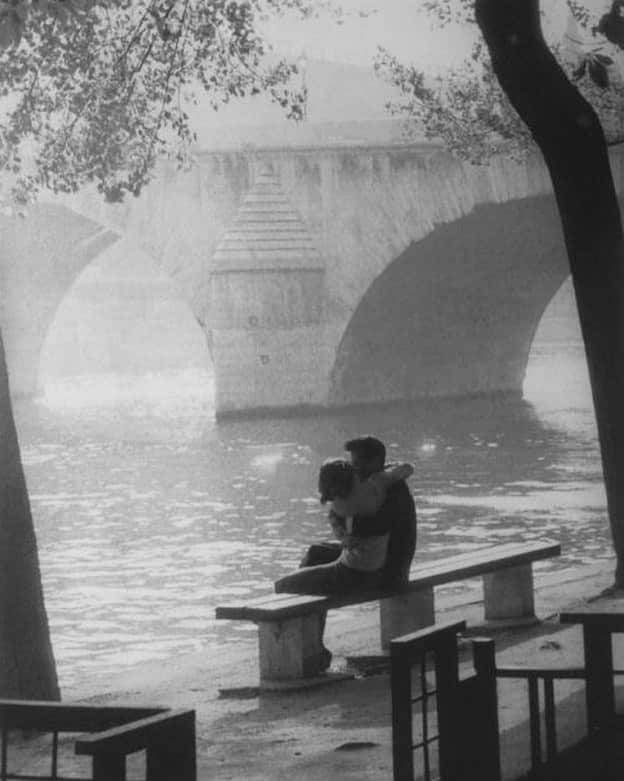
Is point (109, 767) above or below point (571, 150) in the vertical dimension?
below

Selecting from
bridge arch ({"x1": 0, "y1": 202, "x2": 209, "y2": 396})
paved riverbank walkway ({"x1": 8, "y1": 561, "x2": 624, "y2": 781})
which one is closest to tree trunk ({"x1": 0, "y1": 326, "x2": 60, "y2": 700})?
paved riverbank walkway ({"x1": 8, "y1": 561, "x2": 624, "y2": 781})

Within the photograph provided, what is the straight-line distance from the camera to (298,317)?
4419 cm

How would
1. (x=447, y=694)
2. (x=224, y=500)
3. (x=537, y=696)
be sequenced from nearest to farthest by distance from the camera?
1. (x=447, y=694)
2. (x=537, y=696)
3. (x=224, y=500)

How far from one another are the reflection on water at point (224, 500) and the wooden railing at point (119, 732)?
273 inches

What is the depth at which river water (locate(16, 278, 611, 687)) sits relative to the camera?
51.1ft

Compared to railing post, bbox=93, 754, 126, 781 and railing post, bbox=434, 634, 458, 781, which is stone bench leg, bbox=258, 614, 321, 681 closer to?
railing post, bbox=434, 634, 458, 781

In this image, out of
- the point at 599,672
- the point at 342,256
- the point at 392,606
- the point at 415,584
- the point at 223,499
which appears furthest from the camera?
the point at 342,256

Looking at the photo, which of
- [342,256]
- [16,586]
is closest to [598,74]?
[16,586]

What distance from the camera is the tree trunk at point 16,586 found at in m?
8.57

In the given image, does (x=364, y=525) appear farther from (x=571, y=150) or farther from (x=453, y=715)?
(x=453, y=715)

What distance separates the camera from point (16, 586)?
858 cm

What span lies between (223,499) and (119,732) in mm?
22125

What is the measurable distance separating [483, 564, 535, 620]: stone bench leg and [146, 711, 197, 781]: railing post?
6.35 metres

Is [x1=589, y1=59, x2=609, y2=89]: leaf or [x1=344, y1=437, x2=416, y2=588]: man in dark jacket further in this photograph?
[x1=344, y1=437, x2=416, y2=588]: man in dark jacket
